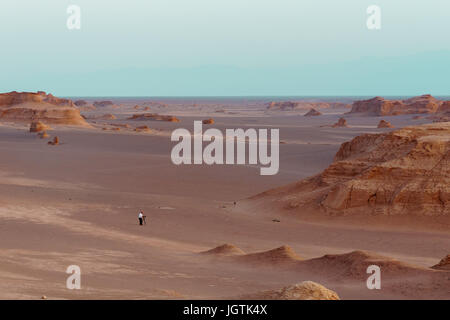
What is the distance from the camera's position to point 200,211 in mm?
24688

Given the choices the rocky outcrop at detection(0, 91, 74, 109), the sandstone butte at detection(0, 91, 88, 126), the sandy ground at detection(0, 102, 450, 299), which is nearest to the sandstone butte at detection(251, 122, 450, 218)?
the sandy ground at detection(0, 102, 450, 299)

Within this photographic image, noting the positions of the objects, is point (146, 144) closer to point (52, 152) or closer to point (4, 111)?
point (52, 152)

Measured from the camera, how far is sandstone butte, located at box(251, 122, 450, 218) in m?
21.3

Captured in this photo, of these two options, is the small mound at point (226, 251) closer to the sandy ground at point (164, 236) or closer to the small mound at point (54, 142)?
the sandy ground at point (164, 236)

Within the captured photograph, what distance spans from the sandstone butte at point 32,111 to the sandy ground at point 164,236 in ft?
113

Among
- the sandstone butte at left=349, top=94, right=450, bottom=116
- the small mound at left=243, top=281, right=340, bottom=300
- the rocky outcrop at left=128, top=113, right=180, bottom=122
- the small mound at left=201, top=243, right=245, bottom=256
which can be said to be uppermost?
the sandstone butte at left=349, top=94, right=450, bottom=116

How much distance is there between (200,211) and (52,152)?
2774 centimetres

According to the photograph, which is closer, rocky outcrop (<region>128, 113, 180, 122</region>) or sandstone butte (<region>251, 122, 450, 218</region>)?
sandstone butte (<region>251, 122, 450, 218</region>)

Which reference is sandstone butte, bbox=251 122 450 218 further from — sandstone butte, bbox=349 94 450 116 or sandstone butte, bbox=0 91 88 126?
sandstone butte, bbox=349 94 450 116

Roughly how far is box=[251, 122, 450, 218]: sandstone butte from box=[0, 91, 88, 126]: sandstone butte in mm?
54841

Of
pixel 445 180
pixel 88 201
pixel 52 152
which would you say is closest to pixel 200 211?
pixel 88 201

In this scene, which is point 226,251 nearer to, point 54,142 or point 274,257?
point 274,257

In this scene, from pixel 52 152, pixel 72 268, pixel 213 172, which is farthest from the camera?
pixel 52 152

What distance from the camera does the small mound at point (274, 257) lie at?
51.4 ft
